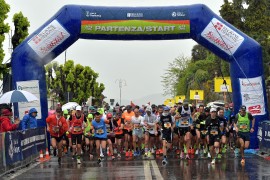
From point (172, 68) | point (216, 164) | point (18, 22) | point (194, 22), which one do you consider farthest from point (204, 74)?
point (216, 164)

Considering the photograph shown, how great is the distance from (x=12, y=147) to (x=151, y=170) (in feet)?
11.9

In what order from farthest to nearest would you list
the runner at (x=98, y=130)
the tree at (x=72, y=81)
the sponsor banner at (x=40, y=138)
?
the tree at (x=72, y=81) → the sponsor banner at (x=40, y=138) → the runner at (x=98, y=130)

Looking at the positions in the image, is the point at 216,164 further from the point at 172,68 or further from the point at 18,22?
the point at 172,68

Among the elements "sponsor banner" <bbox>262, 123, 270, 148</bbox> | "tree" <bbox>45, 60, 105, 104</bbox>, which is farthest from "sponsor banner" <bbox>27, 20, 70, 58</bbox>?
"tree" <bbox>45, 60, 105, 104</bbox>

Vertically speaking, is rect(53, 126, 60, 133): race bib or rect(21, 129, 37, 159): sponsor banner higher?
rect(53, 126, 60, 133): race bib

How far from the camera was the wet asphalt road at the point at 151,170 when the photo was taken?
580 inches

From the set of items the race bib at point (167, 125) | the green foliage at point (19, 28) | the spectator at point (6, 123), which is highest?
the green foliage at point (19, 28)

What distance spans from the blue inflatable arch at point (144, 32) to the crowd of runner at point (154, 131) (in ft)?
6.60

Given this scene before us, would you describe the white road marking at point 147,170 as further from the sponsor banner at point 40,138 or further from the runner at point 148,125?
the sponsor banner at point 40,138

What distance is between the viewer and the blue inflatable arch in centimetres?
2281

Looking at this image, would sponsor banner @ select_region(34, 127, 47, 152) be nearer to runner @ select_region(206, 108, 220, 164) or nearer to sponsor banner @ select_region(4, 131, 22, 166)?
sponsor banner @ select_region(4, 131, 22, 166)

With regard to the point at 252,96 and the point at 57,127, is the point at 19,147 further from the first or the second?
the point at 252,96

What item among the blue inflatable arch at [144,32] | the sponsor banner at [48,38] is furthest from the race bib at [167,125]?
the sponsor banner at [48,38]

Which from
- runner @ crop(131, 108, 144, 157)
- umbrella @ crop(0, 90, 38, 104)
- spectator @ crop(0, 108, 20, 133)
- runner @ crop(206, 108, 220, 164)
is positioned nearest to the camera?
spectator @ crop(0, 108, 20, 133)
